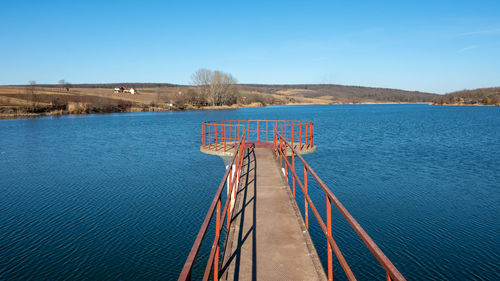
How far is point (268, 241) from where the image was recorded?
4.84 m

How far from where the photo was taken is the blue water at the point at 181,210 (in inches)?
291

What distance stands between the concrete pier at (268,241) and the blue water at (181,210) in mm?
2246

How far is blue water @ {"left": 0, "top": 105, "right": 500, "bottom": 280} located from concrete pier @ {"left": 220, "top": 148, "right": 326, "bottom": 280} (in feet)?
7.37

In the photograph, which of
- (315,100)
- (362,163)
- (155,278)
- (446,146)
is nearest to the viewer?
(155,278)

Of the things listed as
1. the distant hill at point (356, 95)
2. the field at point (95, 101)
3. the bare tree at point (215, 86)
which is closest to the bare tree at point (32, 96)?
the field at point (95, 101)

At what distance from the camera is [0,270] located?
7.10 metres

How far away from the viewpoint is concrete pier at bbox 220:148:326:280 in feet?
13.2

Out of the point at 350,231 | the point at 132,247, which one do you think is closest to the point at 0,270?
the point at 132,247

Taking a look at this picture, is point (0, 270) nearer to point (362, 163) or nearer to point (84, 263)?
point (84, 263)

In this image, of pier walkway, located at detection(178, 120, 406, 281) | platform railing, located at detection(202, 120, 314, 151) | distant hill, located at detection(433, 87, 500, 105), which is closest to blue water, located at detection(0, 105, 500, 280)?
platform railing, located at detection(202, 120, 314, 151)

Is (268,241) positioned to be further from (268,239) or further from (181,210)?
(181,210)

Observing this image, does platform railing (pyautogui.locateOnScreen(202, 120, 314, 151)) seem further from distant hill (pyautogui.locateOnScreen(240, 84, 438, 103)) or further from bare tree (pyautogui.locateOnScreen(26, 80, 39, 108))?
distant hill (pyautogui.locateOnScreen(240, 84, 438, 103))

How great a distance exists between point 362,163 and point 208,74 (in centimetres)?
7629

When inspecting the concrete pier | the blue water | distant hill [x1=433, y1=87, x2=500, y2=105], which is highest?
distant hill [x1=433, y1=87, x2=500, y2=105]
